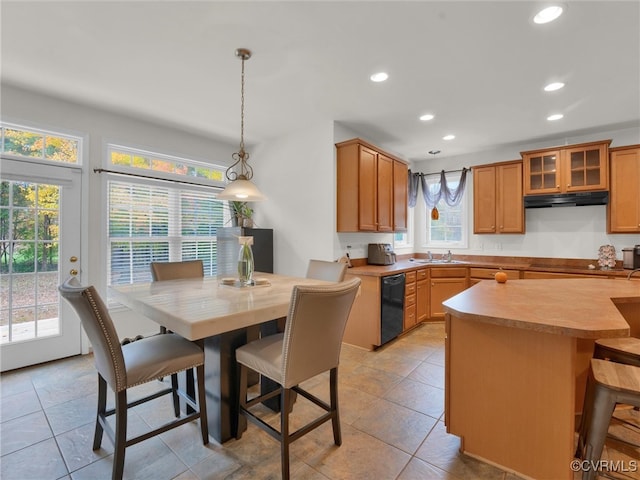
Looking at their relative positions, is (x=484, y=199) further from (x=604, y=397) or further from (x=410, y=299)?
(x=604, y=397)

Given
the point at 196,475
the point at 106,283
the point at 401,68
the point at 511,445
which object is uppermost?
the point at 401,68

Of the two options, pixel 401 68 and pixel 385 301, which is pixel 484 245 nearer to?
pixel 385 301

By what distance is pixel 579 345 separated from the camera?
1920 millimetres

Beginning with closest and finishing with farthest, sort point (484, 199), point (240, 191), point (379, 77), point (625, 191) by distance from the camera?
point (240, 191), point (379, 77), point (625, 191), point (484, 199)

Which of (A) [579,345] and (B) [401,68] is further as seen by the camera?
(B) [401,68]

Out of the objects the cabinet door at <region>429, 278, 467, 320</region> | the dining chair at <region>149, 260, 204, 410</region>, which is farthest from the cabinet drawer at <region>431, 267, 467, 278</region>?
the dining chair at <region>149, 260, 204, 410</region>

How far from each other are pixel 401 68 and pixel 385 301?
2.31 meters

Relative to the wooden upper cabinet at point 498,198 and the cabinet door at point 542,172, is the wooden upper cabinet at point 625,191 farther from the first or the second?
the wooden upper cabinet at point 498,198

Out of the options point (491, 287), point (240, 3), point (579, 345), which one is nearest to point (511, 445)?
point (579, 345)

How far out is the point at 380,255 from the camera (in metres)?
4.22

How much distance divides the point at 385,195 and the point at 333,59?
2090 mm

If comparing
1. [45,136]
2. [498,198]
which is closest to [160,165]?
[45,136]

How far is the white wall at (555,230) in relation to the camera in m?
4.00

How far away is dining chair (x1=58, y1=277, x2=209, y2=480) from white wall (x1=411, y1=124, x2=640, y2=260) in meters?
4.66
